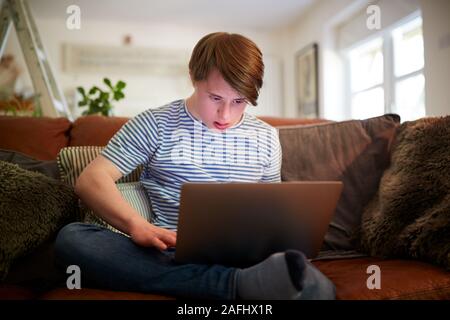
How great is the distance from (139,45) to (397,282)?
401 cm

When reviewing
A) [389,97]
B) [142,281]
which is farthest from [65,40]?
[142,281]

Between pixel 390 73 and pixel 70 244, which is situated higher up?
pixel 390 73

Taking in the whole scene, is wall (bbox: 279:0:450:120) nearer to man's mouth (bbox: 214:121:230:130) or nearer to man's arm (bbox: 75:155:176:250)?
man's mouth (bbox: 214:121:230:130)

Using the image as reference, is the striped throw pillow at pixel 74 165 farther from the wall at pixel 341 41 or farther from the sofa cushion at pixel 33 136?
the wall at pixel 341 41

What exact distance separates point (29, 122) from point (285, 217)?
1010mm

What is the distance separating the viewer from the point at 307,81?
4.06 m

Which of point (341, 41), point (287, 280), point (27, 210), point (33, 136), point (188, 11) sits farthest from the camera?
point (188, 11)

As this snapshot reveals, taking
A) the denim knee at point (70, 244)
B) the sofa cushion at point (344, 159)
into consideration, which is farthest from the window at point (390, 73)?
the denim knee at point (70, 244)

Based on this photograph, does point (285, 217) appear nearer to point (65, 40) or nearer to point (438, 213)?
point (438, 213)

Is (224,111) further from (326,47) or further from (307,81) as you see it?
(307,81)

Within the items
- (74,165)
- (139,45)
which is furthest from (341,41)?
(74,165)

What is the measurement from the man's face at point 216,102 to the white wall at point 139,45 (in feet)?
10.2

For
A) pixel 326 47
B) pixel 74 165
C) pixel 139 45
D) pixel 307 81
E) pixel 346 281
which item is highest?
pixel 139 45

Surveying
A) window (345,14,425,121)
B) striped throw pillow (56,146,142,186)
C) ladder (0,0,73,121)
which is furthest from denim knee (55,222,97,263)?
window (345,14,425,121)
